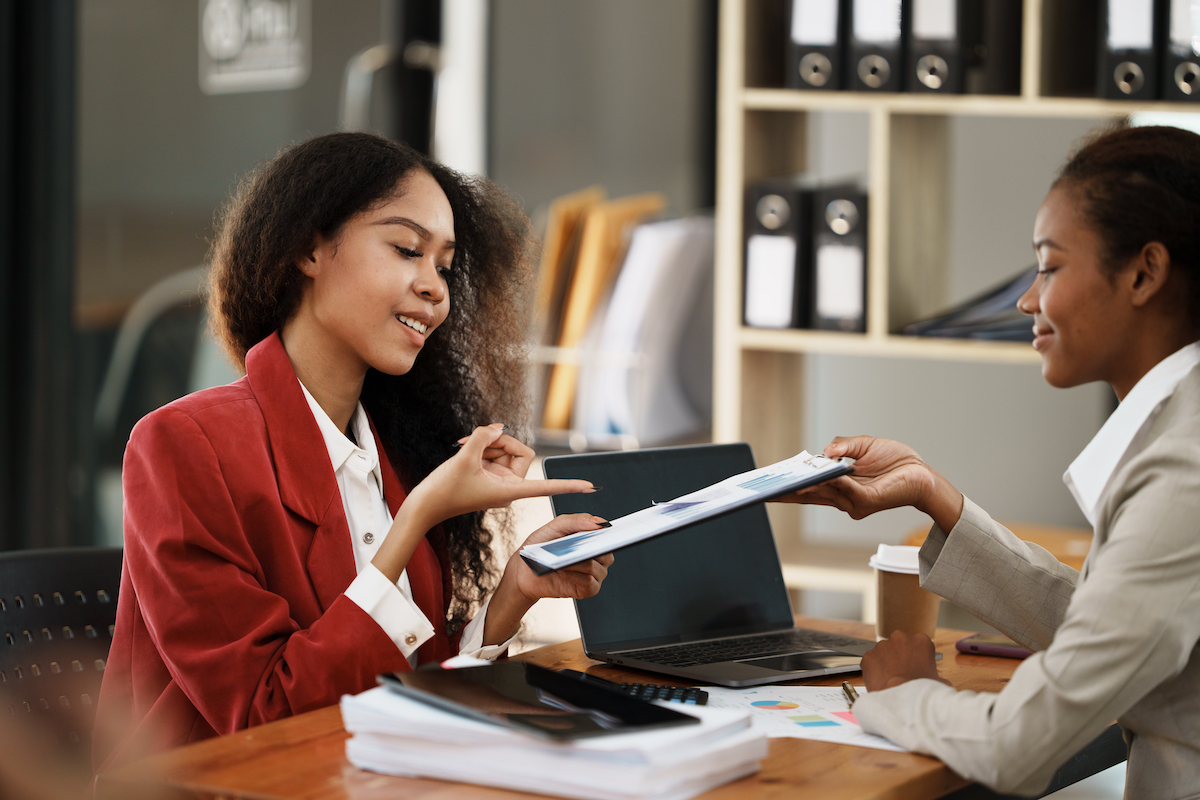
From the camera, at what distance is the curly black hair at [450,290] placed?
1601 millimetres

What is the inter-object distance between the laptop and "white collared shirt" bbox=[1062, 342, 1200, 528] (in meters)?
0.34

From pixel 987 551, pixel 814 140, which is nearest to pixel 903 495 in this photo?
pixel 987 551

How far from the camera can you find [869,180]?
9.08ft

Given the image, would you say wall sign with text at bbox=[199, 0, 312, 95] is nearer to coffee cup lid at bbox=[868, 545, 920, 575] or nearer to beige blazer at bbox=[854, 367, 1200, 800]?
coffee cup lid at bbox=[868, 545, 920, 575]

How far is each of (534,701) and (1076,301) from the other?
64cm

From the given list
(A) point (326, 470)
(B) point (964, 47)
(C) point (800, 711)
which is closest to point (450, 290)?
(A) point (326, 470)

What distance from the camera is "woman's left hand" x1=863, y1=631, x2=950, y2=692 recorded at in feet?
4.17

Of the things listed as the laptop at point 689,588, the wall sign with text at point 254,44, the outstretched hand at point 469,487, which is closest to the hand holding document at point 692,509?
the outstretched hand at point 469,487

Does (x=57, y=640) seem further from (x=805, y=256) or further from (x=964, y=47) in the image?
(x=964, y=47)

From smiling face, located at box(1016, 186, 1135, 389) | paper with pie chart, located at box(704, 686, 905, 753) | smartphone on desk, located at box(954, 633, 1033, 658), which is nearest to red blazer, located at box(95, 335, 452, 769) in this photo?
paper with pie chart, located at box(704, 686, 905, 753)

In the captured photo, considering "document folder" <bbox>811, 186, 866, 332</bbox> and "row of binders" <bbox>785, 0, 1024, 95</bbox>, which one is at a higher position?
"row of binders" <bbox>785, 0, 1024, 95</bbox>

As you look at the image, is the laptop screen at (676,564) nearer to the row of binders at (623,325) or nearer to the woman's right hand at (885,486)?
the woman's right hand at (885,486)

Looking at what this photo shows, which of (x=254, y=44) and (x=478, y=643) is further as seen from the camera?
(x=254, y=44)

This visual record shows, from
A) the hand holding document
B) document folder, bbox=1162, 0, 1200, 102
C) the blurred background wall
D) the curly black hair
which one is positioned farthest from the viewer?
the blurred background wall
